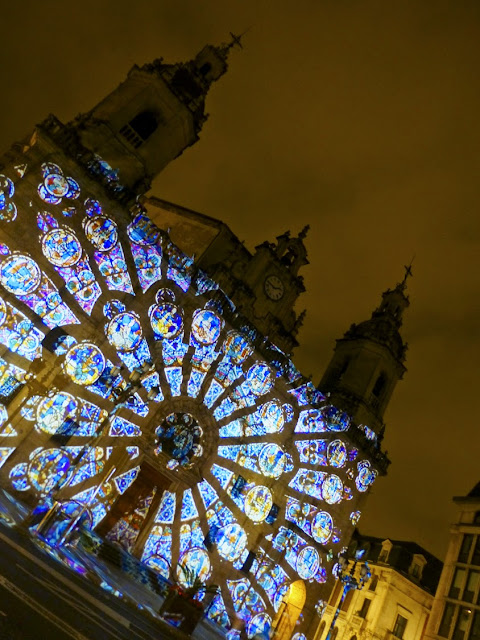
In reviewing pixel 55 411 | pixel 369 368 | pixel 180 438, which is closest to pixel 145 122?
pixel 55 411

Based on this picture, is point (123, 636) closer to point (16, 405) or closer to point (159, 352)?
point (16, 405)

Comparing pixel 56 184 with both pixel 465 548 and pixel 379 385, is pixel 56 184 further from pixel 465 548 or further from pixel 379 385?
pixel 465 548

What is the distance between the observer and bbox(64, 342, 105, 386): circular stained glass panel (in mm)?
17062

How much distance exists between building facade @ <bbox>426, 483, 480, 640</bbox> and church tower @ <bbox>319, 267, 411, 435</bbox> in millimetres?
7289

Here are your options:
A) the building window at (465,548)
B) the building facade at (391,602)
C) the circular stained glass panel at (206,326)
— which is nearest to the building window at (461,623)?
the building facade at (391,602)

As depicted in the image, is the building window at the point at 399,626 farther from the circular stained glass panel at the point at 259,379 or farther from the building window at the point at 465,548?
the circular stained glass panel at the point at 259,379

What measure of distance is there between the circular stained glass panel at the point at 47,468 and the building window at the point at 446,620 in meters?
21.8

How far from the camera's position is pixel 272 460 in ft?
72.5

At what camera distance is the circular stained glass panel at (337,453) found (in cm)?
2454

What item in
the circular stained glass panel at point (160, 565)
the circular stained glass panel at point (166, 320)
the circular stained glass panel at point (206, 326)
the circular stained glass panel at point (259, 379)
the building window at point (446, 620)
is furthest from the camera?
the building window at point (446, 620)

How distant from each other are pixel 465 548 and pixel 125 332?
2313 centimetres

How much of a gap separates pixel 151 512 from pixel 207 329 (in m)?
8.35

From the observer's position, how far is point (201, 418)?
20.6 meters

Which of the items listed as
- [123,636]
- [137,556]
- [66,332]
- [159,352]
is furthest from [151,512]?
[123,636]
